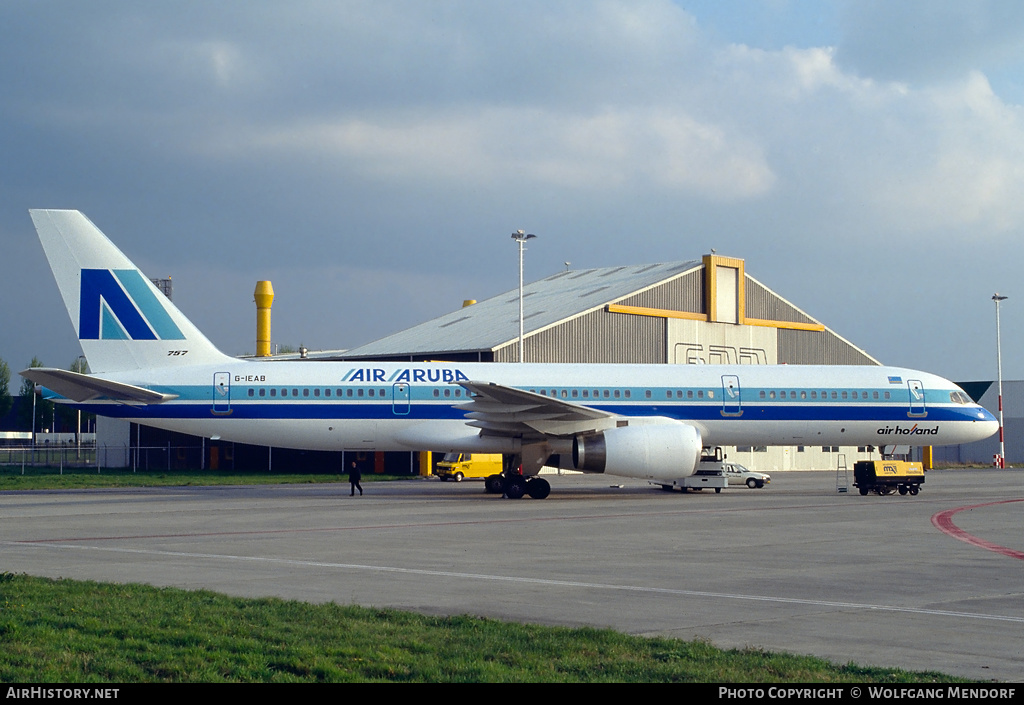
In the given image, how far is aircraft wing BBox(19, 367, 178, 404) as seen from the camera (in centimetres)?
2792

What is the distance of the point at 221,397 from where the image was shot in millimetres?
30250

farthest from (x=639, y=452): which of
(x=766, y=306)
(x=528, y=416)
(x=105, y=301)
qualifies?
(x=766, y=306)

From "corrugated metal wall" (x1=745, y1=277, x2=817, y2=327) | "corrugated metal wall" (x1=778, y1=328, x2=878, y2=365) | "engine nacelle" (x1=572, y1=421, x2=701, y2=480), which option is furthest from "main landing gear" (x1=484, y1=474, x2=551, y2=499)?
"corrugated metal wall" (x1=778, y1=328, x2=878, y2=365)

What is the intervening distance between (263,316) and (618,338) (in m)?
26.4

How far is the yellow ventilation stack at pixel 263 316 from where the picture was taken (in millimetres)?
67500

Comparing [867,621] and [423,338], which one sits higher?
[423,338]

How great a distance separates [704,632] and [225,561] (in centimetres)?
813

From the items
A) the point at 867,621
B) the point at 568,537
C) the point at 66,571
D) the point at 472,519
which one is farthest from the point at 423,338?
the point at 867,621

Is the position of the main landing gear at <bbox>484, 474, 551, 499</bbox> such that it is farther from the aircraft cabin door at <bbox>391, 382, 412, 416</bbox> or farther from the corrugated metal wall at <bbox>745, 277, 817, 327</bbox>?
the corrugated metal wall at <bbox>745, 277, 817, 327</bbox>

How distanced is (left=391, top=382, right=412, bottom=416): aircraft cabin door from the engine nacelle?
17.7 feet

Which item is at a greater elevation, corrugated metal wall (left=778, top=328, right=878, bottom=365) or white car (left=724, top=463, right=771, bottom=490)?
corrugated metal wall (left=778, top=328, right=878, bottom=365)

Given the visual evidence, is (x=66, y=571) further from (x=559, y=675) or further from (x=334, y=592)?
(x=559, y=675)

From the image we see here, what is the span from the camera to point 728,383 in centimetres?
3244

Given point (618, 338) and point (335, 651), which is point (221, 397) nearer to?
point (335, 651)
